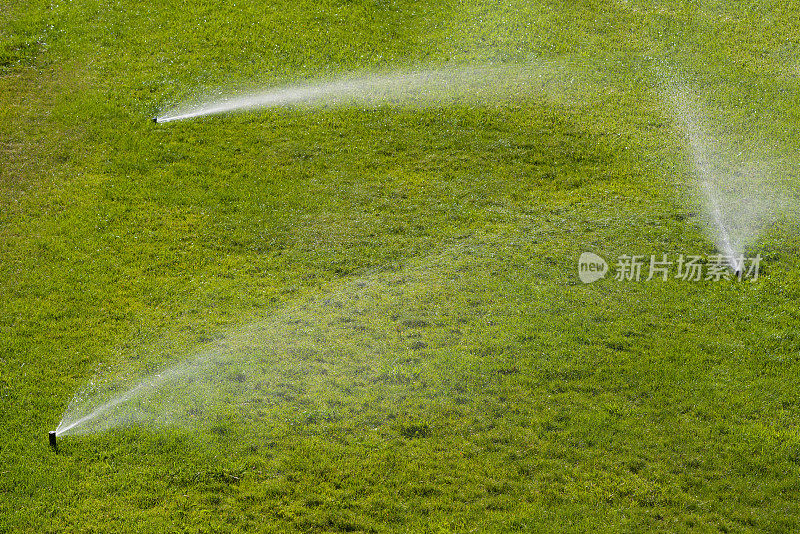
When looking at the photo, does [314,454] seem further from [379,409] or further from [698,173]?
[698,173]

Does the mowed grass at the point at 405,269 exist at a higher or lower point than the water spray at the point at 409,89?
lower

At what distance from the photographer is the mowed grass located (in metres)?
8.75

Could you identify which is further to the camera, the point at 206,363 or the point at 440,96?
the point at 440,96

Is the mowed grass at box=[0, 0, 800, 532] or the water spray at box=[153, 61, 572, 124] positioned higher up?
the water spray at box=[153, 61, 572, 124]

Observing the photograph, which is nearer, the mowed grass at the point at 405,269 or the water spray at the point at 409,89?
the mowed grass at the point at 405,269

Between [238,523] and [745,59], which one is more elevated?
[745,59]

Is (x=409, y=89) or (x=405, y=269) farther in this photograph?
(x=409, y=89)

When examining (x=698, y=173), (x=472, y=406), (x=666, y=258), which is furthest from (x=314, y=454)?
(x=698, y=173)

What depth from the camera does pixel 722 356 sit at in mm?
10523

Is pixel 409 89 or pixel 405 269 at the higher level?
pixel 409 89

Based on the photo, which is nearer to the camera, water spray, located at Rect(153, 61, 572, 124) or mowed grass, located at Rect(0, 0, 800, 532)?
mowed grass, located at Rect(0, 0, 800, 532)

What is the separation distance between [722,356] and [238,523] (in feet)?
23.7

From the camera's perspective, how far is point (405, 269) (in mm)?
12461

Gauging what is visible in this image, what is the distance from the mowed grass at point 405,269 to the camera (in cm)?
875
